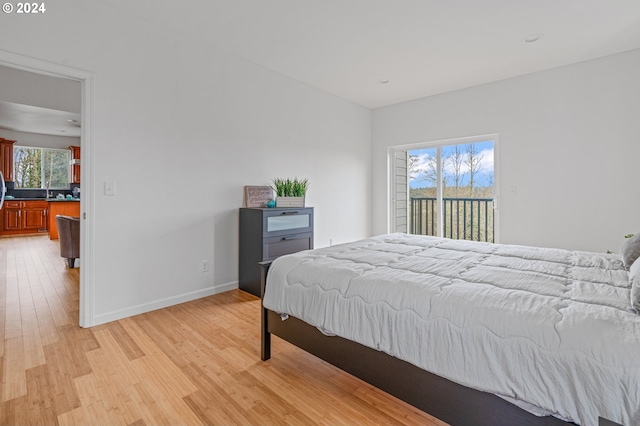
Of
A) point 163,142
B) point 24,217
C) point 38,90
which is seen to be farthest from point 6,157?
point 163,142

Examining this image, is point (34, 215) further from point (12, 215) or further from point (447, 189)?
point (447, 189)

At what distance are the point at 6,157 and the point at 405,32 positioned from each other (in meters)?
9.24

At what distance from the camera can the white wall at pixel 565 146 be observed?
3359 mm

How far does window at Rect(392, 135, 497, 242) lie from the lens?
14.5 feet

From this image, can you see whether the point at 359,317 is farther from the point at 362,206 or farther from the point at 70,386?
the point at 362,206

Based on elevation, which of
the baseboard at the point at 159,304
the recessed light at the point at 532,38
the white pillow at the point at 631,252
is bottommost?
the baseboard at the point at 159,304

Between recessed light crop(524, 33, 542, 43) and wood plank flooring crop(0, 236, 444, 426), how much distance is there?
342 centimetres

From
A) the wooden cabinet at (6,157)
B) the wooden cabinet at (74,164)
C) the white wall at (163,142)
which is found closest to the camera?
the white wall at (163,142)

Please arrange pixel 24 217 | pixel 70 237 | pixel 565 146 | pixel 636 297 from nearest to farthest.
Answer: pixel 636 297 → pixel 565 146 → pixel 70 237 → pixel 24 217

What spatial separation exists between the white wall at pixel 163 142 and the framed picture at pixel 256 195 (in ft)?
0.26

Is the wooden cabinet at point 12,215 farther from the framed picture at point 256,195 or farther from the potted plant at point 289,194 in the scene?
the potted plant at point 289,194

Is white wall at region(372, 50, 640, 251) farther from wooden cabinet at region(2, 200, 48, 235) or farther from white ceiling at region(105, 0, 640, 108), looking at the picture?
wooden cabinet at region(2, 200, 48, 235)

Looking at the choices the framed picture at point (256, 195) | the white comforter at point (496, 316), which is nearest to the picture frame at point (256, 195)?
the framed picture at point (256, 195)

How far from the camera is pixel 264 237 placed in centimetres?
326
